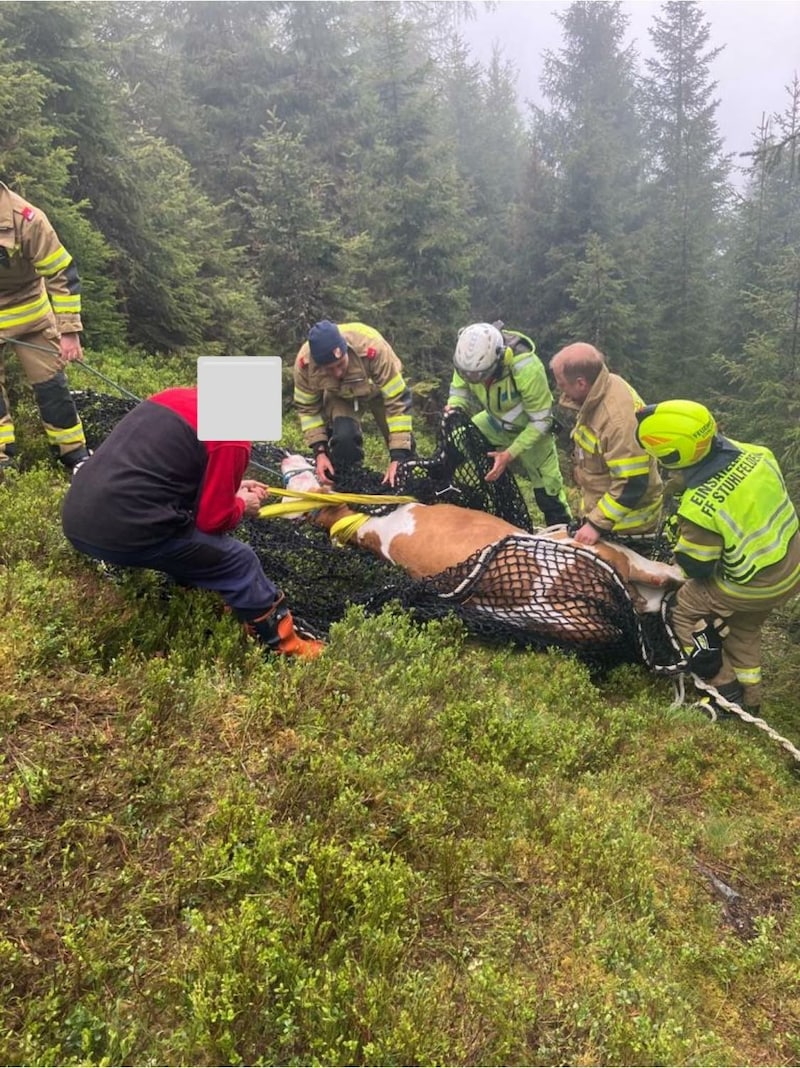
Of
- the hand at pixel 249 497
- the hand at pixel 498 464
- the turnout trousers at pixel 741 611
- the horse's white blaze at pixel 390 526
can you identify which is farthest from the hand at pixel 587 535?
the hand at pixel 249 497

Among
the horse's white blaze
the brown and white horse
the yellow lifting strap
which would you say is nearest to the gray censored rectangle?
the yellow lifting strap

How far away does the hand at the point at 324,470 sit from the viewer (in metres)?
5.82

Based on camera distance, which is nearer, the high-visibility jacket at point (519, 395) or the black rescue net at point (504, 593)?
the black rescue net at point (504, 593)

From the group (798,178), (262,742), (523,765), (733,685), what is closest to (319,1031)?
(262,742)

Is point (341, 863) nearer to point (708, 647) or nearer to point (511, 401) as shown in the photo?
point (708, 647)

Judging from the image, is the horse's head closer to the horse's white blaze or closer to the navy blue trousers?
the horse's white blaze

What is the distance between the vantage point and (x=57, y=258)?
189 inches

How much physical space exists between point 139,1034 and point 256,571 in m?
2.09

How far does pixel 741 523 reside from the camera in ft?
14.8

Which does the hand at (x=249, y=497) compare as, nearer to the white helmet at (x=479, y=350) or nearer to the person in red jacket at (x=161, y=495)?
the person in red jacket at (x=161, y=495)

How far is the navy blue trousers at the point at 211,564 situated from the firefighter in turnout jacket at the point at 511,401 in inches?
111

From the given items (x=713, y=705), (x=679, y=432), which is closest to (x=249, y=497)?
(x=679, y=432)

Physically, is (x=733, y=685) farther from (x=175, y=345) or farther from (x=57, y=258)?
(x=175, y=345)

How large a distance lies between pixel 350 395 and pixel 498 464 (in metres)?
1.60
